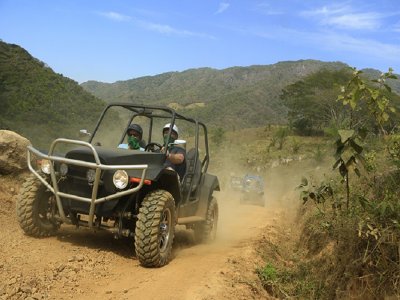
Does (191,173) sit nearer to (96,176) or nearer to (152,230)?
(152,230)

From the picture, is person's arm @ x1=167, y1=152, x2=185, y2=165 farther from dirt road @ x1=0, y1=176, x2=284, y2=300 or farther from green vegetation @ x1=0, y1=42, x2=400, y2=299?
green vegetation @ x1=0, y1=42, x2=400, y2=299

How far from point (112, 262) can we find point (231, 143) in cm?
4856

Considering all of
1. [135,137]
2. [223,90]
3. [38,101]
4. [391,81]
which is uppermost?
[391,81]

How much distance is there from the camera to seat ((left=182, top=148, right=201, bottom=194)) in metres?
6.80

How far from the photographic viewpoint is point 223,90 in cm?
14262

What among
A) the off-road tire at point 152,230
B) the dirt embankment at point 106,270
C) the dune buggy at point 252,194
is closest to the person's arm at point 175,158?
the off-road tire at point 152,230

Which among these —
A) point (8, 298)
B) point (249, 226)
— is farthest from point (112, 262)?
point (249, 226)

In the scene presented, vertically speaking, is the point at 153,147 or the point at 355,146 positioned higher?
the point at 355,146

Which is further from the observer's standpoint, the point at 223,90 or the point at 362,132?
the point at 223,90

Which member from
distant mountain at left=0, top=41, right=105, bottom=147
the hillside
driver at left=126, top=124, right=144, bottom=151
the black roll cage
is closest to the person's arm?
the black roll cage

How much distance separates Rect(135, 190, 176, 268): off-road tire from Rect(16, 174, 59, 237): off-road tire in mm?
1395

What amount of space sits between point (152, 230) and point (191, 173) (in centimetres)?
197

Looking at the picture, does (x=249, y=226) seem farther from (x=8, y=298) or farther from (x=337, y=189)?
(x=8, y=298)

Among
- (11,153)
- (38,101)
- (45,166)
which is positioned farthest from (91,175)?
(38,101)
